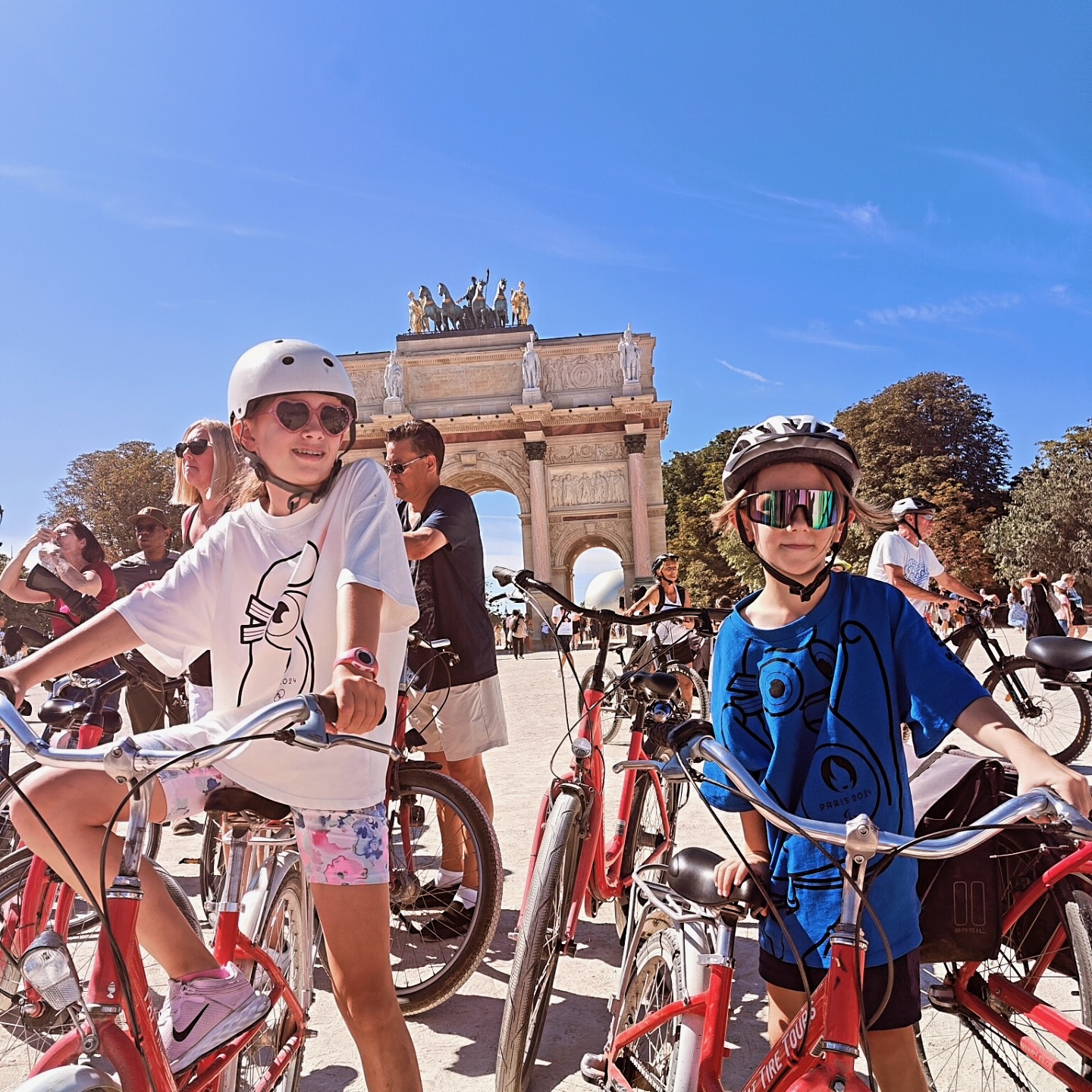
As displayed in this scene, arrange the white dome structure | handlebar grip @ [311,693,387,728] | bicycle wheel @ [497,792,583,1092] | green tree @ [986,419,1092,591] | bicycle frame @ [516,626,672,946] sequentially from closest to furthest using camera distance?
handlebar grip @ [311,693,387,728] → bicycle wheel @ [497,792,583,1092] → bicycle frame @ [516,626,672,946] → green tree @ [986,419,1092,591] → the white dome structure

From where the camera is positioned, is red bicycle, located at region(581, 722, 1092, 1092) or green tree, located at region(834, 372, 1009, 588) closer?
red bicycle, located at region(581, 722, 1092, 1092)

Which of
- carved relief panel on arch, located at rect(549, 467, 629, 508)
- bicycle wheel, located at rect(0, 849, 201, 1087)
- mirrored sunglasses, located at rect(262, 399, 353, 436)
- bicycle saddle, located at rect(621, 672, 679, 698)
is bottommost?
bicycle wheel, located at rect(0, 849, 201, 1087)

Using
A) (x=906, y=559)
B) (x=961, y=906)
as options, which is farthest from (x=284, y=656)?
(x=906, y=559)

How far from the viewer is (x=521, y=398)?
132 feet

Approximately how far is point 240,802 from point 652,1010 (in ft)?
3.47

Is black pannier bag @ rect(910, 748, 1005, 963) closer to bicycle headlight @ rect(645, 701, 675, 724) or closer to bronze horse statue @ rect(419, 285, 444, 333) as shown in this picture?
bicycle headlight @ rect(645, 701, 675, 724)

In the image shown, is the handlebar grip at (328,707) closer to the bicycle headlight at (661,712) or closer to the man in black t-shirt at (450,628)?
the bicycle headlight at (661,712)

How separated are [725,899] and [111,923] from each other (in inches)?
39.7

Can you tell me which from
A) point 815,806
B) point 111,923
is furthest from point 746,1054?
point 111,923

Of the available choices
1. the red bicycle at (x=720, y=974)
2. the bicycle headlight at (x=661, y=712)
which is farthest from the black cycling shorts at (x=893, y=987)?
the bicycle headlight at (x=661, y=712)

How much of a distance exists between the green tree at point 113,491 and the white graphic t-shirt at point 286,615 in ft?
137

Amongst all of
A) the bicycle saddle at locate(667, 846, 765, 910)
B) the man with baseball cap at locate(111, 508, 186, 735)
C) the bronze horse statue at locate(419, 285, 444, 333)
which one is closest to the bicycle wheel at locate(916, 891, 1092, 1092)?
the bicycle saddle at locate(667, 846, 765, 910)

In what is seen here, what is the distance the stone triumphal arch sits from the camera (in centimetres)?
3994

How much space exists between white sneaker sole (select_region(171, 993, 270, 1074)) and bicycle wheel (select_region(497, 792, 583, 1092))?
2.88ft
